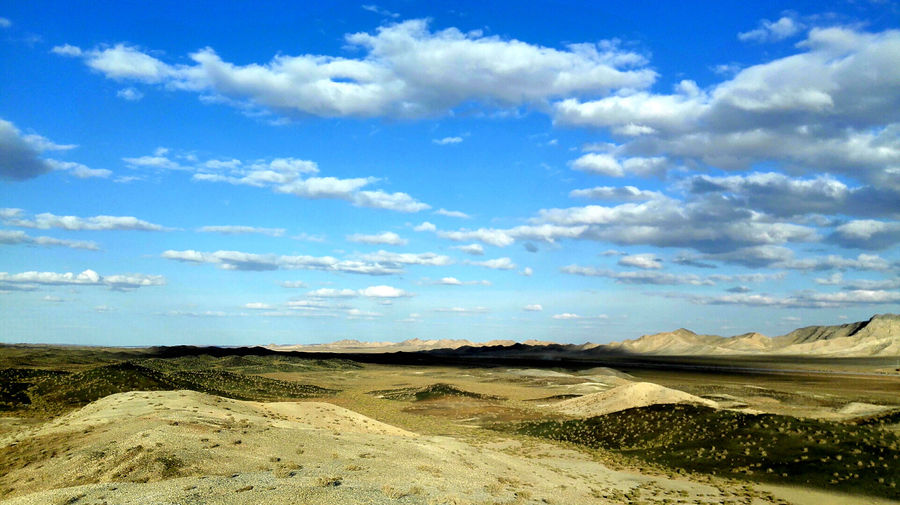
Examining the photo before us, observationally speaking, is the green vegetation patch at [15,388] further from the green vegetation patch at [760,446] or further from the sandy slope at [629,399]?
the sandy slope at [629,399]

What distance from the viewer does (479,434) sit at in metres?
35.8

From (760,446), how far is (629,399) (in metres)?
19.4

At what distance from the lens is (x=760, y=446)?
2731 cm

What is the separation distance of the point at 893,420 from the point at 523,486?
25984 mm

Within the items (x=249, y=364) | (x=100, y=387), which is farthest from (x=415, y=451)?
(x=249, y=364)

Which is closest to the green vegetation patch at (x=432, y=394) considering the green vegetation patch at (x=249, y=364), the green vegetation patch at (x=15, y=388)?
the green vegetation patch at (x=15, y=388)

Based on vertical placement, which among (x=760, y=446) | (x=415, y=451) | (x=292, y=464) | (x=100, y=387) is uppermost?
(x=292, y=464)

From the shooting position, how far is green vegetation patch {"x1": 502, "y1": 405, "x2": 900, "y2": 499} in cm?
2328

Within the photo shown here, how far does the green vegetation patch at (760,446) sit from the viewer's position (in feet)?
76.4

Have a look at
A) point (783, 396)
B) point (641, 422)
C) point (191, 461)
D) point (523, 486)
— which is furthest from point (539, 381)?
point (191, 461)

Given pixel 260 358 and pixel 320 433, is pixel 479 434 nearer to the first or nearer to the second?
pixel 320 433

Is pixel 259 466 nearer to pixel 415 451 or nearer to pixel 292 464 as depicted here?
pixel 292 464

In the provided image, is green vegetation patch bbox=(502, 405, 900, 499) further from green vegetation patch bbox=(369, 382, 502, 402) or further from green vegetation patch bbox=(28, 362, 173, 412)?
green vegetation patch bbox=(28, 362, 173, 412)

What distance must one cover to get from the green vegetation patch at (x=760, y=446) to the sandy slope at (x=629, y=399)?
26.4 feet
